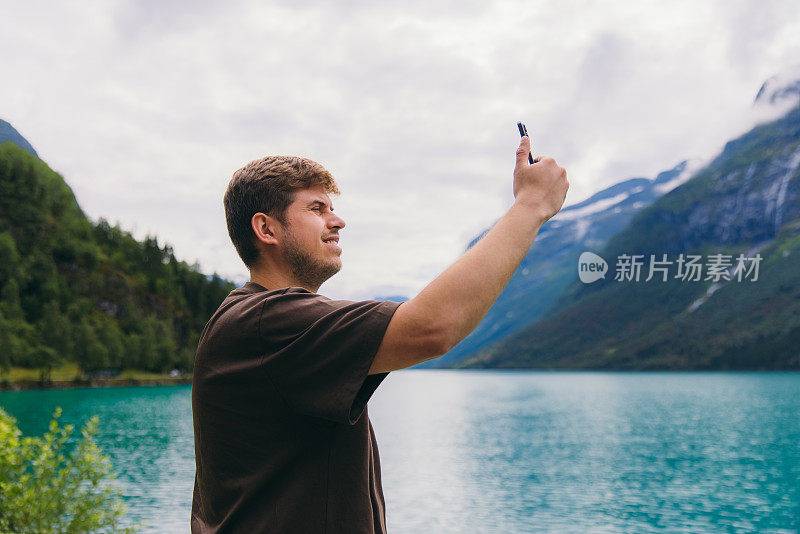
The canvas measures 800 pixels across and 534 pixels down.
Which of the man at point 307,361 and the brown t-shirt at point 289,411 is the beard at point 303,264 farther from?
the brown t-shirt at point 289,411

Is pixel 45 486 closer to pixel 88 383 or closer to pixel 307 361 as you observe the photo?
pixel 307 361

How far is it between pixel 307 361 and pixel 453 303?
15.2 inches

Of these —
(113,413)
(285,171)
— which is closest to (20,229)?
(113,413)

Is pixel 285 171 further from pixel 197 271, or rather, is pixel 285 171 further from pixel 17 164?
pixel 197 271

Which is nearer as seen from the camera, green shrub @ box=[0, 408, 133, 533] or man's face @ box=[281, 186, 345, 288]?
man's face @ box=[281, 186, 345, 288]

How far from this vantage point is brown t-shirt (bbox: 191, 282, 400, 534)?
63.6 inches

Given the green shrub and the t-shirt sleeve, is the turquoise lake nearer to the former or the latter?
the green shrub

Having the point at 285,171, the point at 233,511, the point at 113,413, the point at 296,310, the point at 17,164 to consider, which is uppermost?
the point at 17,164

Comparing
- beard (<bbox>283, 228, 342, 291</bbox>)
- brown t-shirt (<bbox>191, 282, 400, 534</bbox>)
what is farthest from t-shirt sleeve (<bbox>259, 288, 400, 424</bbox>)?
beard (<bbox>283, 228, 342, 291</bbox>)

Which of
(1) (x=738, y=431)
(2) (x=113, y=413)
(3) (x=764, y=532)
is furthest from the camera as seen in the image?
(2) (x=113, y=413)

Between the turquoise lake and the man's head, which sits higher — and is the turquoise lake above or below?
below

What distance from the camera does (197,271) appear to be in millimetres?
170375

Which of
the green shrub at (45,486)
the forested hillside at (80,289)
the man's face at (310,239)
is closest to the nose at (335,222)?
the man's face at (310,239)

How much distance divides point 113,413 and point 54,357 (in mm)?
44487
